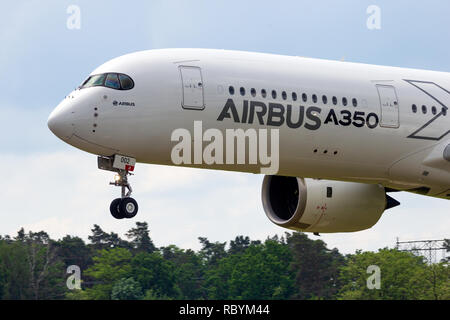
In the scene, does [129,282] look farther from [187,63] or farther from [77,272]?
[187,63]

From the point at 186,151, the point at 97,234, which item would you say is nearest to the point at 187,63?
the point at 186,151

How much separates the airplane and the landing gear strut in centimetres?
3

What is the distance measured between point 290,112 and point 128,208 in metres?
5.51

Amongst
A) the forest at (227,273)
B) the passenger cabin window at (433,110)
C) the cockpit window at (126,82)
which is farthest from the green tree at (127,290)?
the cockpit window at (126,82)

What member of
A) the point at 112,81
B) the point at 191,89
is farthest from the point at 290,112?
the point at 112,81

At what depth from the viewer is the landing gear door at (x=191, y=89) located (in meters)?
28.2

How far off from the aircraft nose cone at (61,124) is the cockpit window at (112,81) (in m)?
1.32

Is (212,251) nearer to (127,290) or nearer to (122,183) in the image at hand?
(127,290)

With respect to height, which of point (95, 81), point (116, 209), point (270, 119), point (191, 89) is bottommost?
point (116, 209)

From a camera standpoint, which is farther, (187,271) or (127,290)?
(187,271)

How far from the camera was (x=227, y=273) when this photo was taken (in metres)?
90.0

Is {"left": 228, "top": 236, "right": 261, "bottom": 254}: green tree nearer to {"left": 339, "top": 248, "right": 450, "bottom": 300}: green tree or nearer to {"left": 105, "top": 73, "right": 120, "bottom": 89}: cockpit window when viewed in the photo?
{"left": 339, "top": 248, "right": 450, "bottom": 300}: green tree

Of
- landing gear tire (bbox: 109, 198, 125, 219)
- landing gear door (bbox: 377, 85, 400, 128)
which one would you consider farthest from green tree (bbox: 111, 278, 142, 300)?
landing gear tire (bbox: 109, 198, 125, 219)

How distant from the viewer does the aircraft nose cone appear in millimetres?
27281
